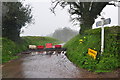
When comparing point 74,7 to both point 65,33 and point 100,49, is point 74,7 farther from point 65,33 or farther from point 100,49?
point 65,33

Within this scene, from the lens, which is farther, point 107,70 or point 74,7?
point 74,7

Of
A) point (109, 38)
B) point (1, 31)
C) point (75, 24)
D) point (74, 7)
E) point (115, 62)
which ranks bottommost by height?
point (115, 62)

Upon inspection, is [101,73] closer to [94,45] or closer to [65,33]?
[94,45]

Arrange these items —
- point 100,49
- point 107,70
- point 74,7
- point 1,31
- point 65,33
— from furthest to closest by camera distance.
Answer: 1. point 65,33
2. point 74,7
3. point 1,31
4. point 100,49
5. point 107,70

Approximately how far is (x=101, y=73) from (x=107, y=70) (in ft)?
1.48

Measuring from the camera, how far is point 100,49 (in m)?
6.40

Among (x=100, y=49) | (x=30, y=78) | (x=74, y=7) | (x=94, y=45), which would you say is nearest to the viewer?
(x=30, y=78)

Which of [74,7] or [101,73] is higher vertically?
[74,7]

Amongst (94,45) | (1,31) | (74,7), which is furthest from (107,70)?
(1,31)

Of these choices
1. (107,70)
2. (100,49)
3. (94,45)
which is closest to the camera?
(107,70)

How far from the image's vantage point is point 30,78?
4539mm

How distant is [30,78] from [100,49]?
463 centimetres

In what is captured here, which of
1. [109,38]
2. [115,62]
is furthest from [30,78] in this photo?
[109,38]

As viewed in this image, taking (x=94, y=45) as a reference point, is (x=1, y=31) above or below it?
above
